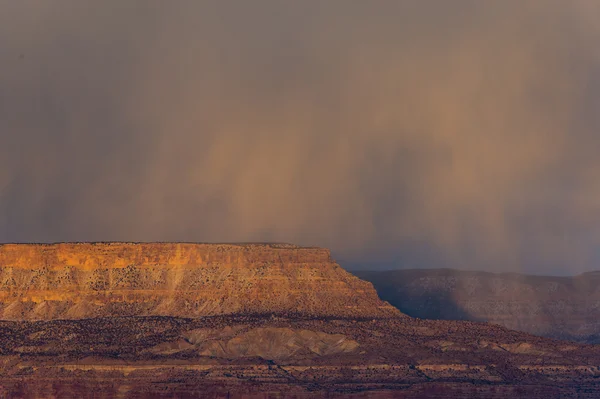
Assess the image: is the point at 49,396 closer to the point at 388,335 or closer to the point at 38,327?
the point at 38,327

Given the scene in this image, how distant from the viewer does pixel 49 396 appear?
577ft

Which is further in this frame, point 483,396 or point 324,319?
point 324,319

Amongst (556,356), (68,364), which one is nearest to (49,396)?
(68,364)

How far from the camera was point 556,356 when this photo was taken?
193625 mm

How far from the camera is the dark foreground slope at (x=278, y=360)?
177 meters

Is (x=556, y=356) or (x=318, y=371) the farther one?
(x=556, y=356)

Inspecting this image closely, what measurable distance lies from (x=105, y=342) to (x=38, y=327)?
1027cm

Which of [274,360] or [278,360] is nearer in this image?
[274,360]

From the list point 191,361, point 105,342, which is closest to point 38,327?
point 105,342

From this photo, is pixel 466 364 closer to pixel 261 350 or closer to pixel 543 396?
pixel 543 396

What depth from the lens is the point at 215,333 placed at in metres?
193

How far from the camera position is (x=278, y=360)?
617ft

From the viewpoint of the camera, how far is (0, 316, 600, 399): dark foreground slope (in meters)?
177

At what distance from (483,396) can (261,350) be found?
2875cm
